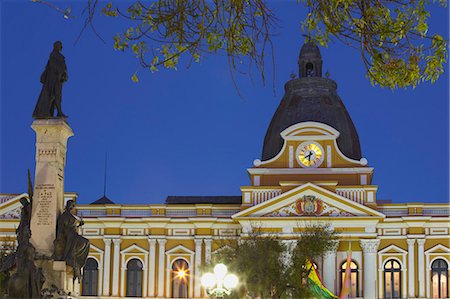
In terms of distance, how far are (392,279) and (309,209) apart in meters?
6.80

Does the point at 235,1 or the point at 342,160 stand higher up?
the point at 342,160

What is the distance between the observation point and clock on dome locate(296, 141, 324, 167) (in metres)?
60.2

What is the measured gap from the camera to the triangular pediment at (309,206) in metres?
57.9

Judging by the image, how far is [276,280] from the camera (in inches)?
1967

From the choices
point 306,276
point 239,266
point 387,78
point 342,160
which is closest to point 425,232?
point 342,160

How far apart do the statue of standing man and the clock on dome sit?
38415mm

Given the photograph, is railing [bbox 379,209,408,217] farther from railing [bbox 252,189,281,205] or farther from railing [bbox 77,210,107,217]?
railing [bbox 77,210,107,217]

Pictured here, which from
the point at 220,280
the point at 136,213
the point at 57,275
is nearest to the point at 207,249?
the point at 136,213

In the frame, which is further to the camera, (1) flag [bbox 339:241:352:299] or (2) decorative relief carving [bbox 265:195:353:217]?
(2) decorative relief carving [bbox 265:195:353:217]

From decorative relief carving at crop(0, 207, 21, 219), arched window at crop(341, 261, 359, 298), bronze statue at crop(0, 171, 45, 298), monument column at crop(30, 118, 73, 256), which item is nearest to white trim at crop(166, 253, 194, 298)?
arched window at crop(341, 261, 359, 298)

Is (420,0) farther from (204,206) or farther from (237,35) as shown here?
(204,206)

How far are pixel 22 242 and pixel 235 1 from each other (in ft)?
33.8

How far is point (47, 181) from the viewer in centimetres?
2170

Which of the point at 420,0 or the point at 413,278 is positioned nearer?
the point at 420,0
